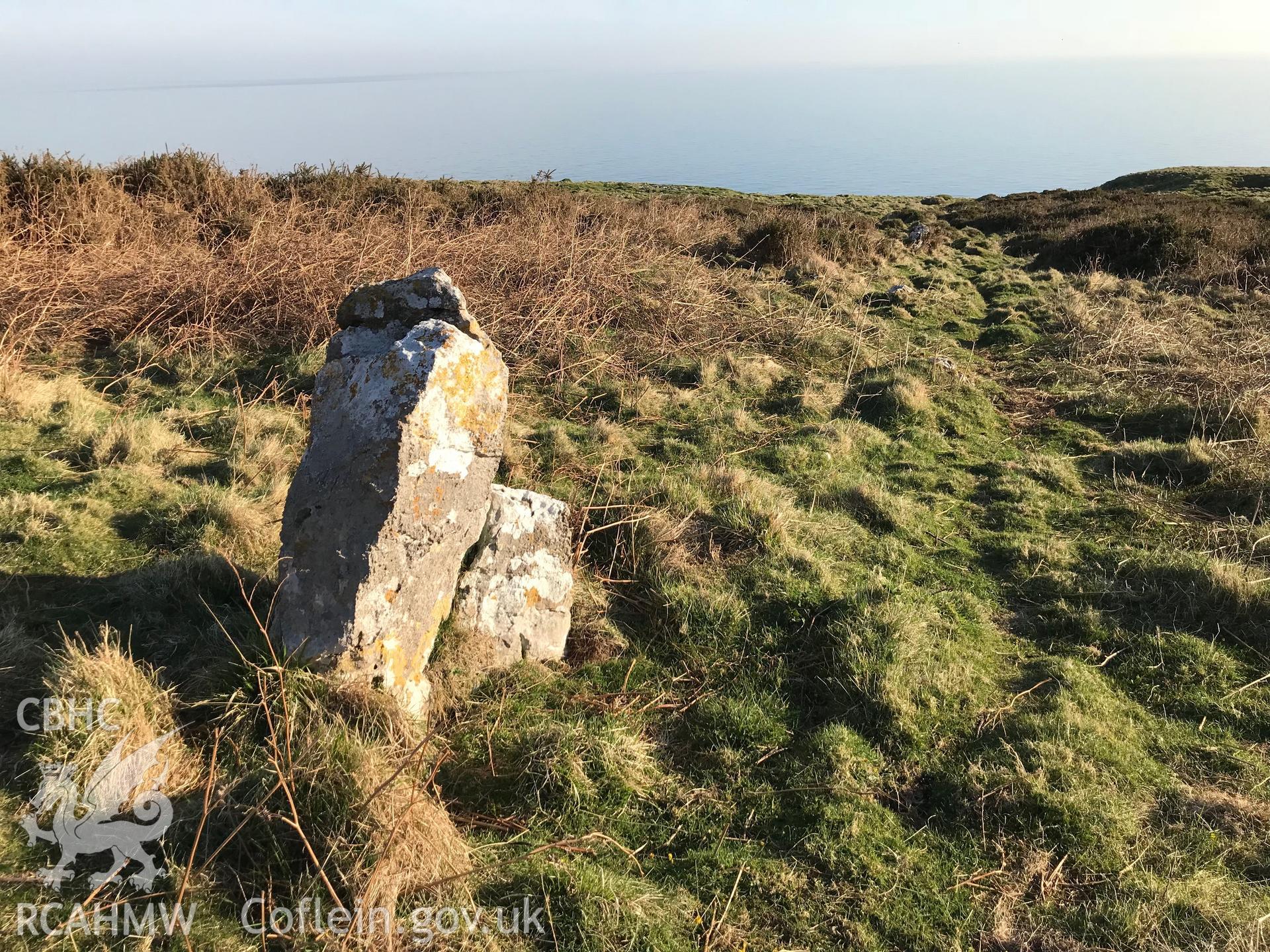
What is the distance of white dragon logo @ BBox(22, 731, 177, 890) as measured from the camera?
2.51m

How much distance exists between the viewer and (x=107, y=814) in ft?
8.65

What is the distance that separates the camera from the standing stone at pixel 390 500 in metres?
3.37

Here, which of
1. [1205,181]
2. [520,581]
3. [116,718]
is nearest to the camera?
[116,718]

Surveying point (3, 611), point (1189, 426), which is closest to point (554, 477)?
point (3, 611)

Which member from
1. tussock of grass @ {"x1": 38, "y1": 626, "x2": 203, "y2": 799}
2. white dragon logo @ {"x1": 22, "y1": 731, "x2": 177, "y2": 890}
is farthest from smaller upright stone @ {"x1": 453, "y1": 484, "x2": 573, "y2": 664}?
white dragon logo @ {"x1": 22, "y1": 731, "x2": 177, "y2": 890}

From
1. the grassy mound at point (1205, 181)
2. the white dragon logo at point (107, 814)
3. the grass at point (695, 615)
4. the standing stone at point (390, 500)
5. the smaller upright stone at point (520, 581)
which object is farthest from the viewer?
the grassy mound at point (1205, 181)

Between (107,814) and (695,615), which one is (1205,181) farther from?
(107,814)

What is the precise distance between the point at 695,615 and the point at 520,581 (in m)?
1.20

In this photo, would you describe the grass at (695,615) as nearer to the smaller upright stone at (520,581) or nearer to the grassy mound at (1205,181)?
the smaller upright stone at (520,581)

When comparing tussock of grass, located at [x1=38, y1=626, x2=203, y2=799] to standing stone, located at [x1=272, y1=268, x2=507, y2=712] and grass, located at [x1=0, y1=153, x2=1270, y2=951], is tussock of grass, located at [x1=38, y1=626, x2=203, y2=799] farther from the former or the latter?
standing stone, located at [x1=272, y1=268, x2=507, y2=712]

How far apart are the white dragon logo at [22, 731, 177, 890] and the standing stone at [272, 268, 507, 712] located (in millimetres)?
769

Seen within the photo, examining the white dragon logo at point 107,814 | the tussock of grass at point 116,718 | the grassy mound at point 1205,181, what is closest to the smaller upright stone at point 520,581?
the tussock of grass at point 116,718

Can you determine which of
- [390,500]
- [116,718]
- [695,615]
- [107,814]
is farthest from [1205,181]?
[107,814]

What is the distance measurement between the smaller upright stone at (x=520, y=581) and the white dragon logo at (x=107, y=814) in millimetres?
1604
